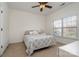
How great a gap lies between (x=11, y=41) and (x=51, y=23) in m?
3.21

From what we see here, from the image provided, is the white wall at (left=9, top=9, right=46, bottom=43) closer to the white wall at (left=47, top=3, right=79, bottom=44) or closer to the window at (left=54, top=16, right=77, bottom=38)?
the white wall at (left=47, top=3, right=79, bottom=44)

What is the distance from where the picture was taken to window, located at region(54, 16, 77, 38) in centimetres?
372

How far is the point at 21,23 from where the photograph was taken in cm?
480

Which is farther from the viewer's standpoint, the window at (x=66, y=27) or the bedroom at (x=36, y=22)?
the window at (x=66, y=27)

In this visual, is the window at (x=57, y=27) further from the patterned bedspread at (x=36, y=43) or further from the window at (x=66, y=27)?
the patterned bedspread at (x=36, y=43)

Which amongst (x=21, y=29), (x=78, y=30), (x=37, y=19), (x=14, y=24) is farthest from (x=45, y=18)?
(x=78, y=30)

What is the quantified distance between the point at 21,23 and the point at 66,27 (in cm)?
307

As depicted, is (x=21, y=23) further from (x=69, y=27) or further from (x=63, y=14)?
(x=69, y=27)

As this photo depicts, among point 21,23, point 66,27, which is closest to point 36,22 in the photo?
point 21,23

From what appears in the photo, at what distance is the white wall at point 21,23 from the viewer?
13.9 ft

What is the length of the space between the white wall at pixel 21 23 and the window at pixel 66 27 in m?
1.48

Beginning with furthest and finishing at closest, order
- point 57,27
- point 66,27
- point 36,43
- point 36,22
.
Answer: point 36,22 → point 57,27 → point 66,27 → point 36,43

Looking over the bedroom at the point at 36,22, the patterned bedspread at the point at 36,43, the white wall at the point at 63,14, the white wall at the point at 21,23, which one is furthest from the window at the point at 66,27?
the white wall at the point at 21,23

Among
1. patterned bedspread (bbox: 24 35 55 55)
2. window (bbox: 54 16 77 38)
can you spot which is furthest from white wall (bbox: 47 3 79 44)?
patterned bedspread (bbox: 24 35 55 55)
